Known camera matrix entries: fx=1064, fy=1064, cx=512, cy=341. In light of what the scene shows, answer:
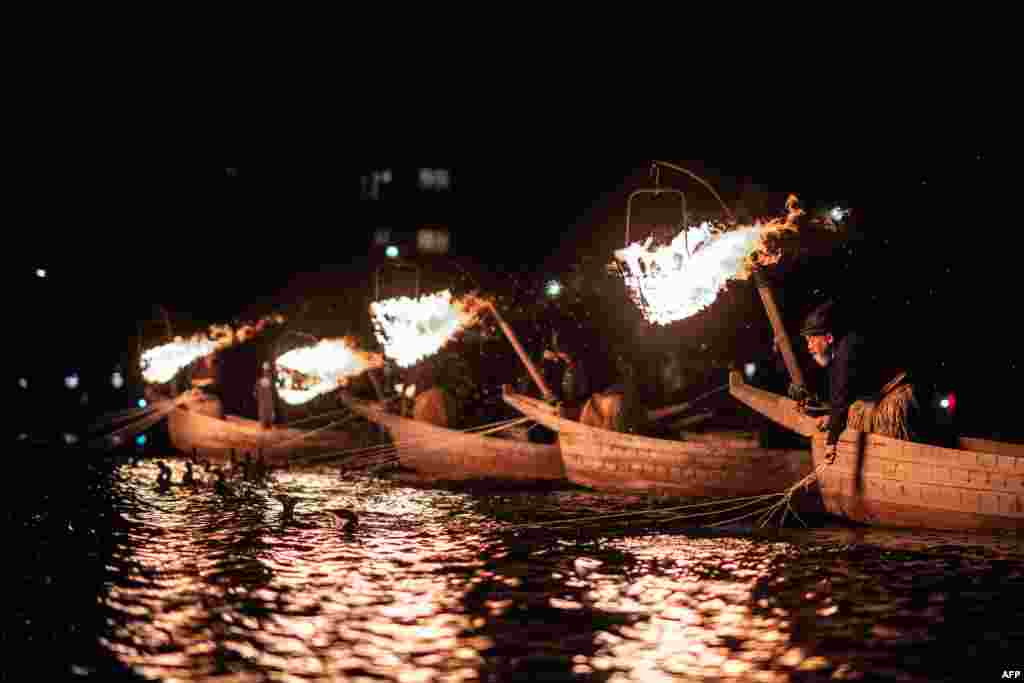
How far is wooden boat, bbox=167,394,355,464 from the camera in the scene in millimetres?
23453

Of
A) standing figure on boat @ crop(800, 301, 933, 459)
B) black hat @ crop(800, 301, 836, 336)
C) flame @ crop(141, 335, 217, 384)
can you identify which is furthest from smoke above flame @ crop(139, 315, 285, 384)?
standing figure on boat @ crop(800, 301, 933, 459)

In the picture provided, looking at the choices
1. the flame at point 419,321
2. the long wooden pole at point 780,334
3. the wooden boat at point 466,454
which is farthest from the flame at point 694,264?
the flame at point 419,321

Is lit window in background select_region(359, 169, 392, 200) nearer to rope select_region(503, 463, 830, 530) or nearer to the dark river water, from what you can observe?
the dark river water

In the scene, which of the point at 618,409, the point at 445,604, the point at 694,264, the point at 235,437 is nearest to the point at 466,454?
the point at 618,409

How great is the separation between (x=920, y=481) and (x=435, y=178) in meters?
52.7

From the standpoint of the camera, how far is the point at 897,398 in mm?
12219

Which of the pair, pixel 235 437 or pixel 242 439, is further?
pixel 235 437

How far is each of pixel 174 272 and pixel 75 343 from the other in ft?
19.9

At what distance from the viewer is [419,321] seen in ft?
66.9

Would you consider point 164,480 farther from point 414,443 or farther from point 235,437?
point 235,437

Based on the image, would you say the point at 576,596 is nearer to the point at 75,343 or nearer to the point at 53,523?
the point at 53,523

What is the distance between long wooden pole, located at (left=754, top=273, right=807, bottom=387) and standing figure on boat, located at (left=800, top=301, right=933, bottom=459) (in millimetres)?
282

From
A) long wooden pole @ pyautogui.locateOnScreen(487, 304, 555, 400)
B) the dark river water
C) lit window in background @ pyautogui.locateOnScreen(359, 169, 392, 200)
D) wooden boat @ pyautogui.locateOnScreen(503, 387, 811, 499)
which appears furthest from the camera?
lit window in background @ pyautogui.locateOnScreen(359, 169, 392, 200)

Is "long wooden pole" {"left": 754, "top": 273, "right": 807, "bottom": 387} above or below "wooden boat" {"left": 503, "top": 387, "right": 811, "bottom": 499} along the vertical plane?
above
